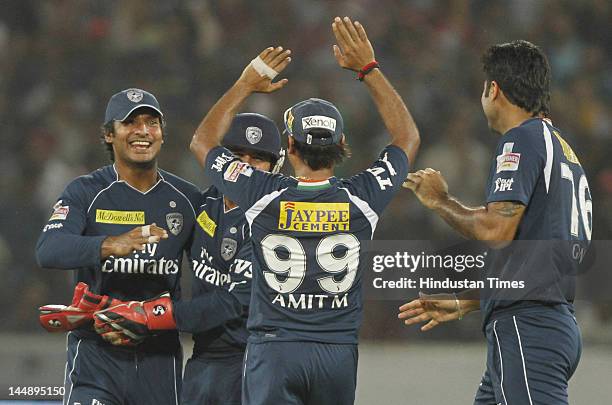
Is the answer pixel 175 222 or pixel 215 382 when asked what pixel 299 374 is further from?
pixel 175 222

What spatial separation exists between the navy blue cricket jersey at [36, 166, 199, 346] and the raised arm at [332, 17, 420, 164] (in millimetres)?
961

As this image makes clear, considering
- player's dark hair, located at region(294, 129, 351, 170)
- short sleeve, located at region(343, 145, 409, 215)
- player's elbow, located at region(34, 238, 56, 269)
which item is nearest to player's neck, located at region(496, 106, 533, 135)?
short sleeve, located at region(343, 145, 409, 215)

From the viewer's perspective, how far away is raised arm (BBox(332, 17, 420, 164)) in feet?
11.2

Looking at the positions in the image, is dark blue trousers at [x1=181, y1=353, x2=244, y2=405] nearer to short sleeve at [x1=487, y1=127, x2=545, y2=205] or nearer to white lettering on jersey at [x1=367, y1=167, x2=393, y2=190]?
white lettering on jersey at [x1=367, y1=167, x2=393, y2=190]

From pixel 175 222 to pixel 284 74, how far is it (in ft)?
8.93

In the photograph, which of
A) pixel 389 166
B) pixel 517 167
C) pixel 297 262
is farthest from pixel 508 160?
pixel 297 262

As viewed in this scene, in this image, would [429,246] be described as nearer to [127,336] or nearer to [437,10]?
[437,10]

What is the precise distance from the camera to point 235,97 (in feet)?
11.3

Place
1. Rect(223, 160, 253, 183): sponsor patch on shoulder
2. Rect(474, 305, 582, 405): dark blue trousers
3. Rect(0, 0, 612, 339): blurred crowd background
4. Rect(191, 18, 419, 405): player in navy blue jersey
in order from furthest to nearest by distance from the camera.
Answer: Rect(0, 0, 612, 339): blurred crowd background, Rect(223, 160, 253, 183): sponsor patch on shoulder, Rect(191, 18, 419, 405): player in navy blue jersey, Rect(474, 305, 582, 405): dark blue trousers

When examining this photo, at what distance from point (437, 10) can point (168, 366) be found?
12.1 feet

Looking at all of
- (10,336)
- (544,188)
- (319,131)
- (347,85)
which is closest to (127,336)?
(319,131)

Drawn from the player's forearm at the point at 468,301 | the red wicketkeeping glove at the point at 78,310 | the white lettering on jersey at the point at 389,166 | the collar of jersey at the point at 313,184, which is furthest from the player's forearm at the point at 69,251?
the player's forearm at the point at 468,301

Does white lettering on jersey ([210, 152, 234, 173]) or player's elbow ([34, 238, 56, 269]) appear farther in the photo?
player's elbow ([34, 238, 56, 269])

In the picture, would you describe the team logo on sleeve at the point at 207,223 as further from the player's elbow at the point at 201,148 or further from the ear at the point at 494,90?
the ear at the point at 494,90
